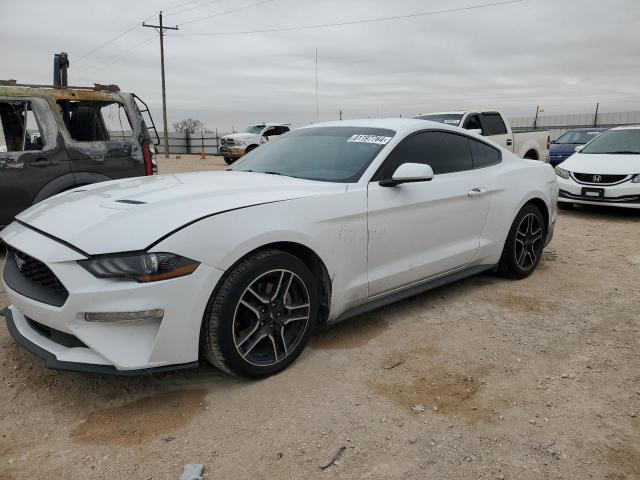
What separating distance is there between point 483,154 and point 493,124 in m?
7.71

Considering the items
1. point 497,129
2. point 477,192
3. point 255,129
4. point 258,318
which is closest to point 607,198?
point 497,129

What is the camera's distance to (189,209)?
2697 millimetres

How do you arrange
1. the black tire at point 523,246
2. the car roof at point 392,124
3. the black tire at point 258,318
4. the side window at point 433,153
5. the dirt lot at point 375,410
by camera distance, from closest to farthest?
the dirt lot at point 375,410 < the black tire at point 258,318 < the side window at point 433,153 < the car roof at point 392,124 < the black tire at point 523,246

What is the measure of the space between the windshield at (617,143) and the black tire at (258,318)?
805 centimetres

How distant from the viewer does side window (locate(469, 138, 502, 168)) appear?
436 centimetres

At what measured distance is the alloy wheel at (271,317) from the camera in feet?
9.20

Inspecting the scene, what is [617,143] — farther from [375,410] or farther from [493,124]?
[375,410]

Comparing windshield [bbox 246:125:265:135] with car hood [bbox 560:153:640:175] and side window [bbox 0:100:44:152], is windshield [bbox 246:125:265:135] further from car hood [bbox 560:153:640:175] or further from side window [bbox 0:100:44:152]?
side window [bbox 0:100:44:152]

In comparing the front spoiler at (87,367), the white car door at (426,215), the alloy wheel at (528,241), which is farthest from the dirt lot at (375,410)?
the alloy wheel at (528,241)

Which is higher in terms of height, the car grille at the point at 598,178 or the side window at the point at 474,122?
the side window at the point at 474,122

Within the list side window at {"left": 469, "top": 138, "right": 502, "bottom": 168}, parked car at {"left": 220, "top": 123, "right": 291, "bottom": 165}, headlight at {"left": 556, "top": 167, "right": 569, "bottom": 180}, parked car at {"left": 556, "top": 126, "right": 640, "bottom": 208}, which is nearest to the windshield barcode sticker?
side window at {"left": 469, "top": 138, "right": 502, "bottom": 168}

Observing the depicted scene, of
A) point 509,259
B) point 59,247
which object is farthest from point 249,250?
point 509,259

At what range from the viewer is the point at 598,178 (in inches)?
328

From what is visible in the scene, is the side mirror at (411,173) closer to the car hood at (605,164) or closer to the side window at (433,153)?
the side window at (433,153)
